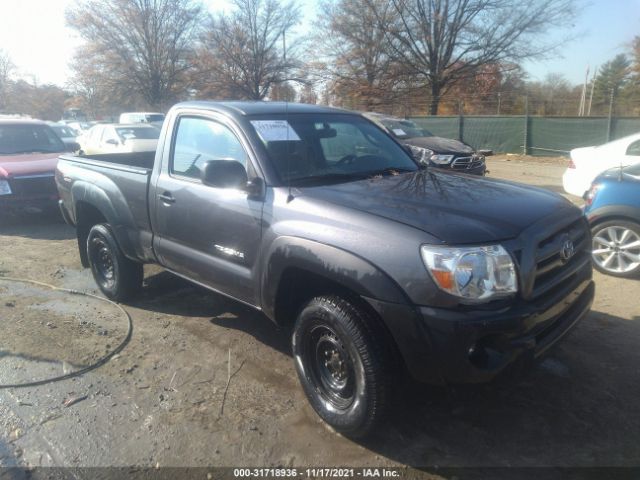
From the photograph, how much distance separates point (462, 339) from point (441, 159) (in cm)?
824

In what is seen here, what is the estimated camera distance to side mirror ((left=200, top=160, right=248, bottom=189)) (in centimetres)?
317

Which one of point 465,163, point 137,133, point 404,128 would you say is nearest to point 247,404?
point 465,163

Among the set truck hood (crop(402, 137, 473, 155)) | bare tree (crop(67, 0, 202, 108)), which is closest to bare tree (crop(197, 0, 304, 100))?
bare tree (crop(67, 0, 202, 108))

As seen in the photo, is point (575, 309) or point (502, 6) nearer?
point (575, 309)

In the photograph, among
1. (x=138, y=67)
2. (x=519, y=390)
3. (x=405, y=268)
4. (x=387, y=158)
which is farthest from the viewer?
(x=138, y=67)

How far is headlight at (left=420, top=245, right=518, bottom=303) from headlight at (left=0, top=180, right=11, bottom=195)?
25.9 ft

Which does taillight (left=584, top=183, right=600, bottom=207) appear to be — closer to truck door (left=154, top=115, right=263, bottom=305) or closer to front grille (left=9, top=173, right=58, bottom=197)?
truck door (left=154, top=115, right=263, bottom=305)

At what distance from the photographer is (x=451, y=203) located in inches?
114

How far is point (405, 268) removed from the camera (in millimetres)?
2488

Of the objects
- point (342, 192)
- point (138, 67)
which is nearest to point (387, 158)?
point (342, 192)

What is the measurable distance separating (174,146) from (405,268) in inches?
96.0

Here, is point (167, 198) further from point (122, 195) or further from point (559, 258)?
point (559, 258)

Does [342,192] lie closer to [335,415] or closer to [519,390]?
[335,415]

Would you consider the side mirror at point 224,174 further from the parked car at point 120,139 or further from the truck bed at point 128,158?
the parked car at point 120,139
